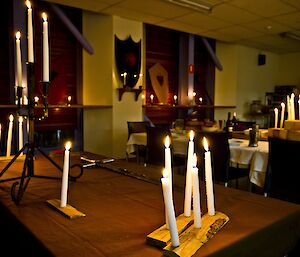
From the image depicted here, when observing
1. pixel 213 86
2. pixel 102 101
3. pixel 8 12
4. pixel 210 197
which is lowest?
pixel 210 197

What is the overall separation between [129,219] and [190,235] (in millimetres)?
224

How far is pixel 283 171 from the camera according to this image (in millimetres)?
2275

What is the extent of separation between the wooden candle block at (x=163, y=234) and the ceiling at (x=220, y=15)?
384cm

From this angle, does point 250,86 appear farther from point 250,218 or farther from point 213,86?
point 250,218

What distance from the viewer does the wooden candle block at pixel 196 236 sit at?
Result: 2.27 feet

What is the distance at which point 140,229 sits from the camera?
855 millimetres

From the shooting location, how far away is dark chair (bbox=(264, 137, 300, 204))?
7.18 feet

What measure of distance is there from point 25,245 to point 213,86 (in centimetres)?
651

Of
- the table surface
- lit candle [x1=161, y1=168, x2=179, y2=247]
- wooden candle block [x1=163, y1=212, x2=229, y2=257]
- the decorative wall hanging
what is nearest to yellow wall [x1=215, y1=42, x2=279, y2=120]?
the decorative wall hanging

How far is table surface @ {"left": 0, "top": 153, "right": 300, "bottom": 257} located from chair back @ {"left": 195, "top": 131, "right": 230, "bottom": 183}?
149 cm

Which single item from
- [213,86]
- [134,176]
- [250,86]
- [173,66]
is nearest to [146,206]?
Result: [134,176]

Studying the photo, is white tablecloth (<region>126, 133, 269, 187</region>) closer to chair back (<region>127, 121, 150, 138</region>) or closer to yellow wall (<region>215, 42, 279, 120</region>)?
chair back (<region>127, 121, 150, 138</region>)

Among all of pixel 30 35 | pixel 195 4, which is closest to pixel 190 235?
pixel 30 35

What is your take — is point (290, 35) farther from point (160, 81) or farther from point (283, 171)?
point (283, 171)
